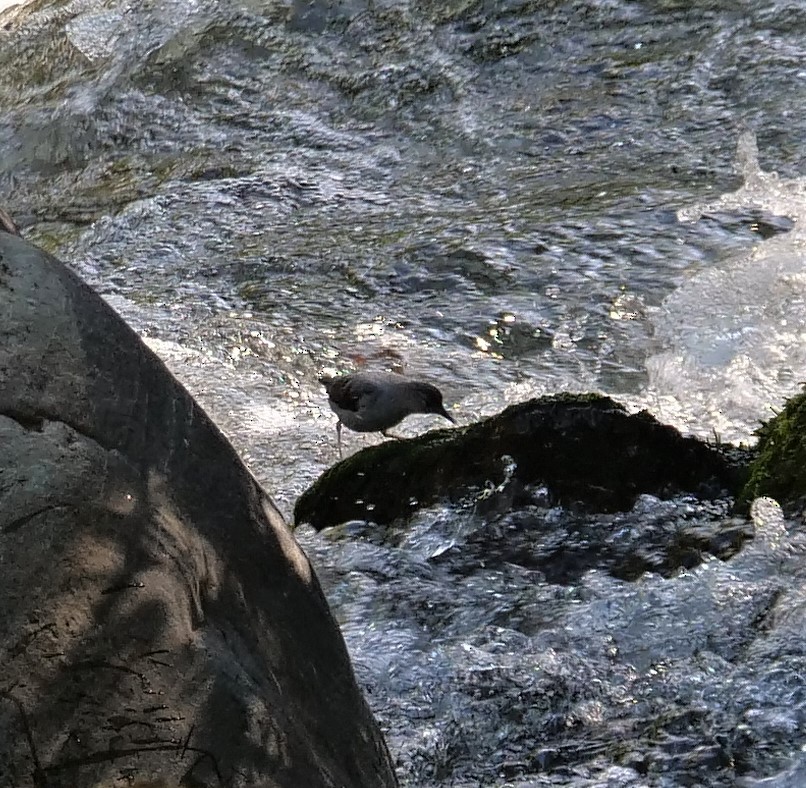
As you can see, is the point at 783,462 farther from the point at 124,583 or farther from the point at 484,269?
the point at 484,269

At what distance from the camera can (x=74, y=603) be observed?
260 cm

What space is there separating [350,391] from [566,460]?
164 cm

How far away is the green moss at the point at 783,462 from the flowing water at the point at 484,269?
137 mm

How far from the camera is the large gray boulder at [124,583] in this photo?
2559 millimetres

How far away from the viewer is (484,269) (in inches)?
345

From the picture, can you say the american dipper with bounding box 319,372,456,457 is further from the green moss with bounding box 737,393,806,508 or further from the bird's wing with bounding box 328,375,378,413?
the green moss with bounding box 737,393,806,508

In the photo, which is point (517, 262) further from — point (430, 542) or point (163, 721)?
point (163, 721)

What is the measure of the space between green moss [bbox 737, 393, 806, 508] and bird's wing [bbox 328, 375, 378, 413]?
1971 millimetres

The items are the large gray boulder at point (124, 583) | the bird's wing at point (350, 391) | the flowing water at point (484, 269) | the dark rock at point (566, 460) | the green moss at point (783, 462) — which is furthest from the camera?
the bird's wing at point (350, 391)

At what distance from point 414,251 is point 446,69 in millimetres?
3018

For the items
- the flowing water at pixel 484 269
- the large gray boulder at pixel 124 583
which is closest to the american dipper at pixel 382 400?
the flowing water at pixel 484 269

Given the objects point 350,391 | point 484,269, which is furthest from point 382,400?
point 484,269

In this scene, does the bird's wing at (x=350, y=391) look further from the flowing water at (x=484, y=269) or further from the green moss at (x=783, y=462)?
the green moss at (x=783, y=462)

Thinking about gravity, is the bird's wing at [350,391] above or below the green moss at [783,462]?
below
